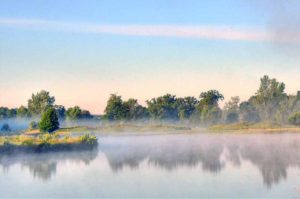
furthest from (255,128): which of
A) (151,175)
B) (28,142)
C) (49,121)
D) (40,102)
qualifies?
(151,175)

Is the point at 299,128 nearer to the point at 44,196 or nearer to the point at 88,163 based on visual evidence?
the point at 88,163

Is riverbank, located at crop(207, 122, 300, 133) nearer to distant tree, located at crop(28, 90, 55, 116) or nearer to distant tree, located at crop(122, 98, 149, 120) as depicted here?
distant tree, located at crop(122, 98, 149, 120)

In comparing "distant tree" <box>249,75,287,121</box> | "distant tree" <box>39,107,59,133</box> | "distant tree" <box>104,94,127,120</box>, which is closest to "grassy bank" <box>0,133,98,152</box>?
"distant tree" <box>39,107,59,133</box>

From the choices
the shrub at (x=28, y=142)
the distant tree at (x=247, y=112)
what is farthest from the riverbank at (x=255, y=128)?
the shrub at (x=28, y=142)

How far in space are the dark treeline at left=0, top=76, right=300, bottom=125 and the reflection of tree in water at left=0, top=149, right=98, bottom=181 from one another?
25.7 meters

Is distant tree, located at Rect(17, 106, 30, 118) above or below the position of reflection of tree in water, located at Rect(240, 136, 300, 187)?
above

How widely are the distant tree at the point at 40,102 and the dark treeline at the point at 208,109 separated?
5734 mm

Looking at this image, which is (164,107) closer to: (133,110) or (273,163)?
(133,110)

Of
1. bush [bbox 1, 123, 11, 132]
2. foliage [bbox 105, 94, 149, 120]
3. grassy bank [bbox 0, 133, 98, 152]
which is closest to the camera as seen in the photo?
grassy bank [bbox 0, 133, 98, 152]

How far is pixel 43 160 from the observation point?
25047mm

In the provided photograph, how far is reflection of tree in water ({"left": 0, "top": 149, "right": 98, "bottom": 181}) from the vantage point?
21419mm

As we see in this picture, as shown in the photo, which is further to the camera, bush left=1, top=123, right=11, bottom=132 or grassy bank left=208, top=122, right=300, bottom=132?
grassy bank left=208, top=122, right=300, bottom=132

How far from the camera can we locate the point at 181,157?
27500mm

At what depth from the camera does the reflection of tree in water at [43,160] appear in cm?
2142
